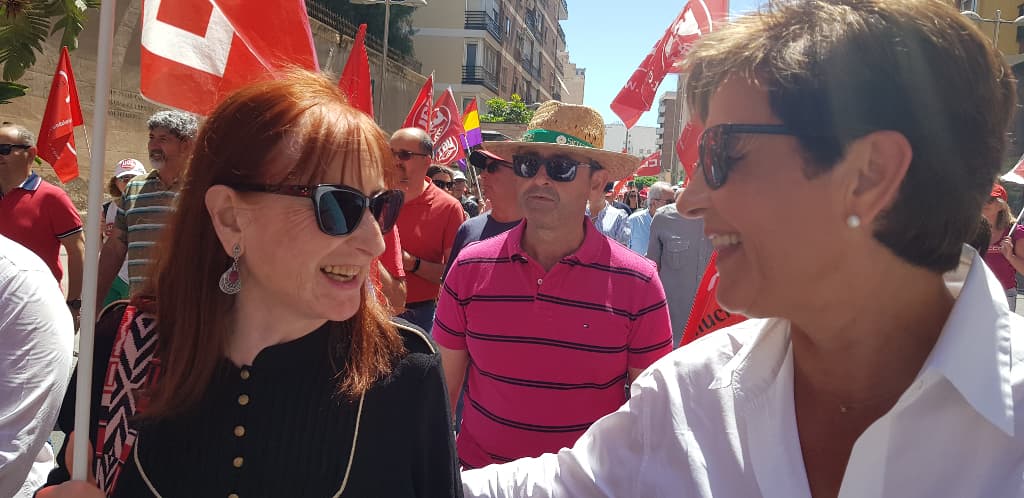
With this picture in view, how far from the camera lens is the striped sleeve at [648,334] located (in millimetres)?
2822

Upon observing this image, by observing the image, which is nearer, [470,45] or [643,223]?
[643,223]

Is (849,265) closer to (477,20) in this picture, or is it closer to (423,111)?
(423,111)

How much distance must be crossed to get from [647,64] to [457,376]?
4502 mm

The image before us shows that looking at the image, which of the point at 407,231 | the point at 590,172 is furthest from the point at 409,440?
the point at 407,231

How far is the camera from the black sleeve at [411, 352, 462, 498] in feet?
5.50

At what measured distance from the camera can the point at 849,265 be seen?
1.37 meters

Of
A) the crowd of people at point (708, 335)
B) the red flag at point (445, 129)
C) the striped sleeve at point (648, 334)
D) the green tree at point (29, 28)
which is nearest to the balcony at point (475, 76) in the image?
the red flag at point (445, 129)

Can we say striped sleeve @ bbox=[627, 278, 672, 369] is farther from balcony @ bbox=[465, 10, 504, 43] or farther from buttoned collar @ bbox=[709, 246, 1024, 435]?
balcony @ bbox=[465, 10, 504, 43]

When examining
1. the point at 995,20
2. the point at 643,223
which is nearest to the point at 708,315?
the point at 643,223

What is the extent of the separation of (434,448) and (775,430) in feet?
2.42

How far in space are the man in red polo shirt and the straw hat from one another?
136 inches

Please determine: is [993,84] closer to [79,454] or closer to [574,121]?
[79,454]

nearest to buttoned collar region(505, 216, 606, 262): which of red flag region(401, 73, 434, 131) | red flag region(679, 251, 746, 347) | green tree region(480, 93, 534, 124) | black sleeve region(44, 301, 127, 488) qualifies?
red flag region(679, 251, 746, 347)

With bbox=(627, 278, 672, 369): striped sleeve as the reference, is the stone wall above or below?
above
